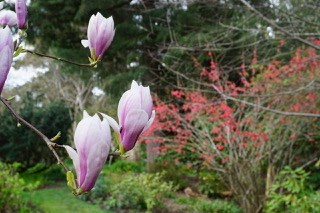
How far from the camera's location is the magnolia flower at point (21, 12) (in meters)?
0.73

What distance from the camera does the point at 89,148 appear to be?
1.65 feet

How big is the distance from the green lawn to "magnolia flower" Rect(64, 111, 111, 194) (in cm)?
615

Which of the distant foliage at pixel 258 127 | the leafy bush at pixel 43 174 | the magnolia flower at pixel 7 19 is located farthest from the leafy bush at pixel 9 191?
the magnolia flower at pixel 7 19

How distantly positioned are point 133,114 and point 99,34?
0.22 m

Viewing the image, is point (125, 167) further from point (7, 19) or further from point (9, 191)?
point (7, 19)

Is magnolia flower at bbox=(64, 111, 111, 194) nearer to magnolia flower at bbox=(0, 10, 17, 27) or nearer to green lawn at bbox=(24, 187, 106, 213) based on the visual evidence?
magnolia flower at bbox=(0, 10, 17, 27)

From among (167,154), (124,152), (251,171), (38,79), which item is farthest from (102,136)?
(38,79)

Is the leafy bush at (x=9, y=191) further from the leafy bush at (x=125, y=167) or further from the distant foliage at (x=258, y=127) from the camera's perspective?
the leafy bush at (x=125, y=167)

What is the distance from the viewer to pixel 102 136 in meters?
0.50

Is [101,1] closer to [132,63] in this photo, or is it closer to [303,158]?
[132,63]

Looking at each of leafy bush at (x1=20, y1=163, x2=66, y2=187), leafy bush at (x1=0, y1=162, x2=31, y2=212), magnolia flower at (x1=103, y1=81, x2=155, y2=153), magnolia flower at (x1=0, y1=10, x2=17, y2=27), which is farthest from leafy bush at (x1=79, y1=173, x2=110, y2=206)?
magnolia flower at (x1=103, y1=81, x2=155, y2=153)

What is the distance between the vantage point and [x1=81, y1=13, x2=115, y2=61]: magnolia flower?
73 cm

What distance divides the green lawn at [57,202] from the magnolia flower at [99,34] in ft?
19.6

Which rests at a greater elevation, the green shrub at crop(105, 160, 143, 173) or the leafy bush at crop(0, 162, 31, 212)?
the leafy bush at crop(0, 162, 31, 212)
